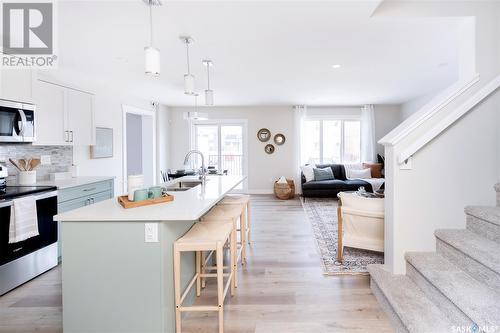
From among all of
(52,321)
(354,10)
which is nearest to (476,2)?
(354,10)

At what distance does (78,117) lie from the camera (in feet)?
12.9

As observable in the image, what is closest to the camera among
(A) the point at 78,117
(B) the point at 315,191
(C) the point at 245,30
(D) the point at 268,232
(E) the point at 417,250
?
(E) the point at 417,250

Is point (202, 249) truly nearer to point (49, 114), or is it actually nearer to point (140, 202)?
point (140, 202)

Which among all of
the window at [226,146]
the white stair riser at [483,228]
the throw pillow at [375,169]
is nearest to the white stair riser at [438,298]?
the white stair riser at [483,228]

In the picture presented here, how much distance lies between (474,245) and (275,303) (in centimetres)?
146

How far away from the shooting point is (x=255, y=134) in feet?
25.9

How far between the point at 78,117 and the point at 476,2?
4.60 metres

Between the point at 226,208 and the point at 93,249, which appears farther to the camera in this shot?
the point at 226,208

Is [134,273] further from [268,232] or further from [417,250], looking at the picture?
[268,232]

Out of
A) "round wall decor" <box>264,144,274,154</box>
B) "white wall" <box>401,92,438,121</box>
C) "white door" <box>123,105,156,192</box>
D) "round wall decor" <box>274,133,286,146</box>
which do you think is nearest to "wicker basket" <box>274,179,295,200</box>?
"round wall decor" <box>264,144,274,154</box>

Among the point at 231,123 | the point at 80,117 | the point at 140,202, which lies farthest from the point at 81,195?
the point at 231,123

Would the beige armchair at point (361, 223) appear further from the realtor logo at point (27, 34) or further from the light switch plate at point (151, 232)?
the realtor logo at point (27, 34)

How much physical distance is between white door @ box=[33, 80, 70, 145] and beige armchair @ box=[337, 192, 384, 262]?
347cm

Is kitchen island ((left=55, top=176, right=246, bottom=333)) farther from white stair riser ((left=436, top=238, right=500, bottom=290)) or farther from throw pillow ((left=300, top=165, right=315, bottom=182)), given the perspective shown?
throw pillow ((left=300, top=165, right=315, bottom=182))
